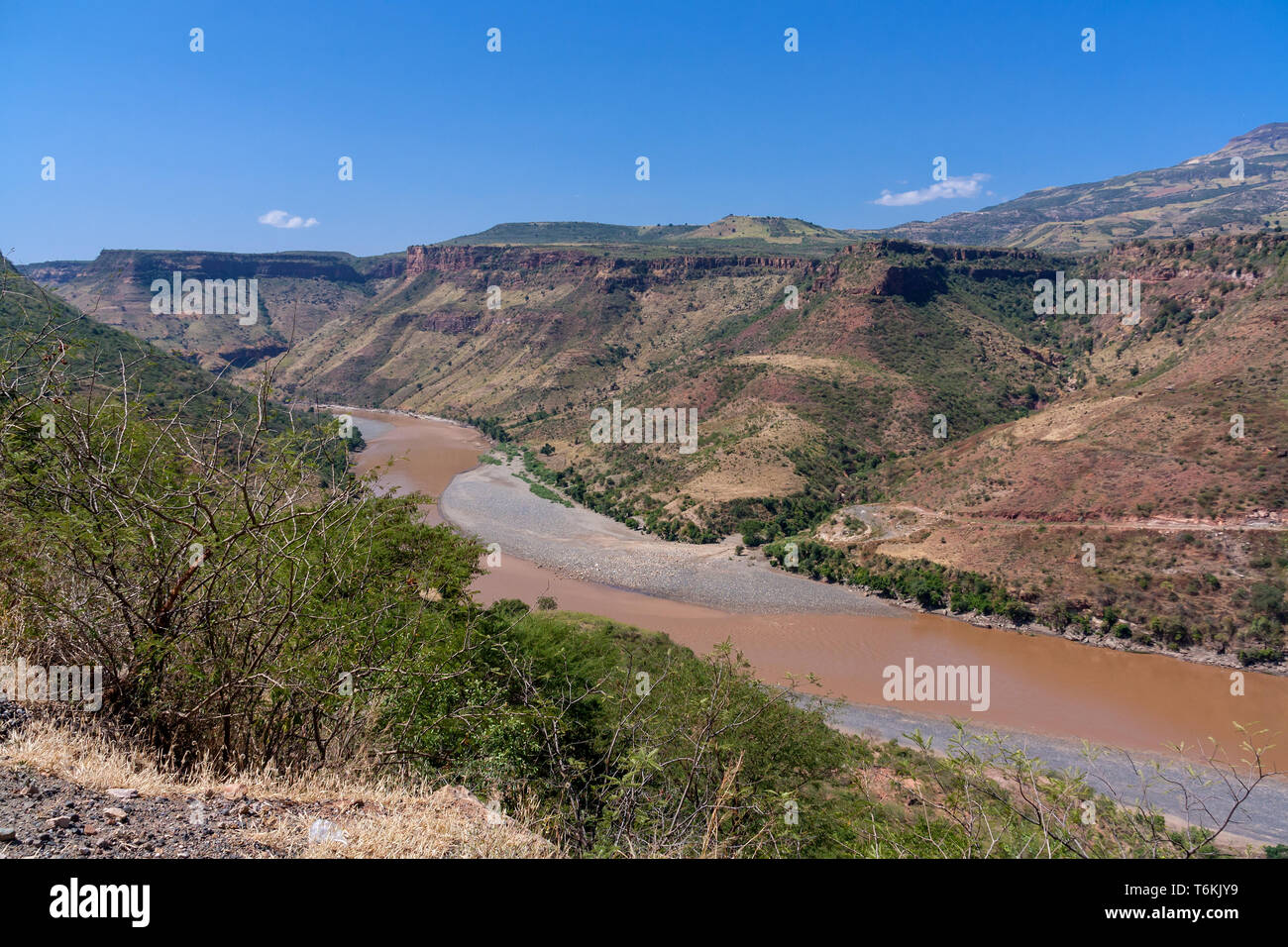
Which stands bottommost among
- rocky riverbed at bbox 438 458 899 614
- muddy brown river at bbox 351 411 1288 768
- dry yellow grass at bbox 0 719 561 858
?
muddy brown river at bbox 351 411 1288 768

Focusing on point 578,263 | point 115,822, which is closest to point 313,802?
point 115,822

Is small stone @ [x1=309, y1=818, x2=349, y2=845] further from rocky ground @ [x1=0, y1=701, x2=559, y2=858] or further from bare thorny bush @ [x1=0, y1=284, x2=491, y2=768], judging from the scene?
bare thorny bush @ [x1=0, y1=284, x2=491, y2=768]

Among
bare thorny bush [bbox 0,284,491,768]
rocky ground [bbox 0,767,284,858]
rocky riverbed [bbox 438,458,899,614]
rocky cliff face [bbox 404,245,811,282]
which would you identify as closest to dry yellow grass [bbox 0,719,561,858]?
rocky ground [bbox 0,767,284,858]

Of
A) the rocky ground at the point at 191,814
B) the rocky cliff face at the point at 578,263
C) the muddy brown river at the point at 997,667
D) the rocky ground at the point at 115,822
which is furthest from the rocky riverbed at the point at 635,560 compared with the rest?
the rocky cliff face at the point at 578,263

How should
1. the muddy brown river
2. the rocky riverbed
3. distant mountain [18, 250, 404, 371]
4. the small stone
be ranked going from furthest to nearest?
distant mountain [18, 250, 404, 371], the rocky riverbed, the muddy brown river, the small stone

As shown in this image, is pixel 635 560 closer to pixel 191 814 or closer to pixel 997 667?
pixel 997 667

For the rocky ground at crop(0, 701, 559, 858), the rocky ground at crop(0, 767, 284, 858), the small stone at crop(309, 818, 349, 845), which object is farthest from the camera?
the small stone at crop(309, 818, 349, 845)
